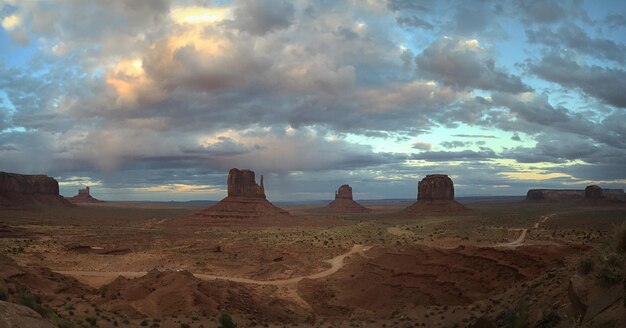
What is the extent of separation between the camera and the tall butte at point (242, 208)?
3971 inches

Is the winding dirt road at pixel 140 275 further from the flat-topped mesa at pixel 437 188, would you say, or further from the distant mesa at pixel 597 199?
the distant mesa at pixel 597 199

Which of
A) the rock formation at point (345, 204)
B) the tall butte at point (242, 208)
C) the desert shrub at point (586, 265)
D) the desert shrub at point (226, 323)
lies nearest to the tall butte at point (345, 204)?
Answer: the rock formation at point (345, 204)

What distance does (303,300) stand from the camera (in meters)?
31.7

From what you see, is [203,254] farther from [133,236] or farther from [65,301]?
[65,301]

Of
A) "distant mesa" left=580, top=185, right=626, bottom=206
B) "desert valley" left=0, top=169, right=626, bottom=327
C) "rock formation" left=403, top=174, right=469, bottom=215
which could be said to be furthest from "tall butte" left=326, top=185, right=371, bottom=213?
"desert valley" left=0, top=169, right=626, bottom=327

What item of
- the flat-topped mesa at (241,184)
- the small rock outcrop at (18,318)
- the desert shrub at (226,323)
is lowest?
the desert shrub at (226,323)

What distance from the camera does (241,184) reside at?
117312 mm

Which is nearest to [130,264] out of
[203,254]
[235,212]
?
[203,254]

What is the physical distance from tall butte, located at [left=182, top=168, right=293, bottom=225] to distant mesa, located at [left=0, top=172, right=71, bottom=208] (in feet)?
214

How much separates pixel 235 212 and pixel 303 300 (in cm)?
7681

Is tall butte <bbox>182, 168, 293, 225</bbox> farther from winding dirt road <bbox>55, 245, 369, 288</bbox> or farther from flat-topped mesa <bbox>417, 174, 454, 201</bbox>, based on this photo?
winding dirt road <bbox>55, 245, 369, 288</bbox>

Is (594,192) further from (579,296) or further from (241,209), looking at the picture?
(579,296)

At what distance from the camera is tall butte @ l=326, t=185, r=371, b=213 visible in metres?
174

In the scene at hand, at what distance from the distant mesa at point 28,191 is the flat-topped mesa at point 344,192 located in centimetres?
10789
